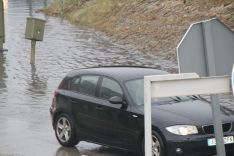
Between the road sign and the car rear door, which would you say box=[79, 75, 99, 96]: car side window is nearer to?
the car rear door

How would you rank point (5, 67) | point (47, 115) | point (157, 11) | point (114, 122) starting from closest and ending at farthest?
point (114, 122)
point (47, 115)
point (5, 67)
point (157, 11)

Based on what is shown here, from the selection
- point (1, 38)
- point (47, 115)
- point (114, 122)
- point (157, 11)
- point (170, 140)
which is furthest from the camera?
point (157, 11)

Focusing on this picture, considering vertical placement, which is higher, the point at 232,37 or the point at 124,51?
the point at 124,51

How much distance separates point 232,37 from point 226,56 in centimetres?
29

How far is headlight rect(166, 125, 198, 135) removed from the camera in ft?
33.3

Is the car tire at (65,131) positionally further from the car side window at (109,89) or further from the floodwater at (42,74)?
the car side window at (109,89)

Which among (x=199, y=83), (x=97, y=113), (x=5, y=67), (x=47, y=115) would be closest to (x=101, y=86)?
(x=97, y=113)

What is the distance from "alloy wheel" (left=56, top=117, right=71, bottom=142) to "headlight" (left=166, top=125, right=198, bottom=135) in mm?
2787

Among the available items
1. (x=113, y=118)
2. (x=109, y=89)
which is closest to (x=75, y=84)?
(x=109, y=89)

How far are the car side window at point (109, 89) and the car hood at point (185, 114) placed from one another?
2.78 ft

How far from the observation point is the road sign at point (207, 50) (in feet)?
22.8

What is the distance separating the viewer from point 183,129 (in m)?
10.2

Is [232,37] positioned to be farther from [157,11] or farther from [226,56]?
[157,11]

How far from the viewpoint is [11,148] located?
40.4 ft
